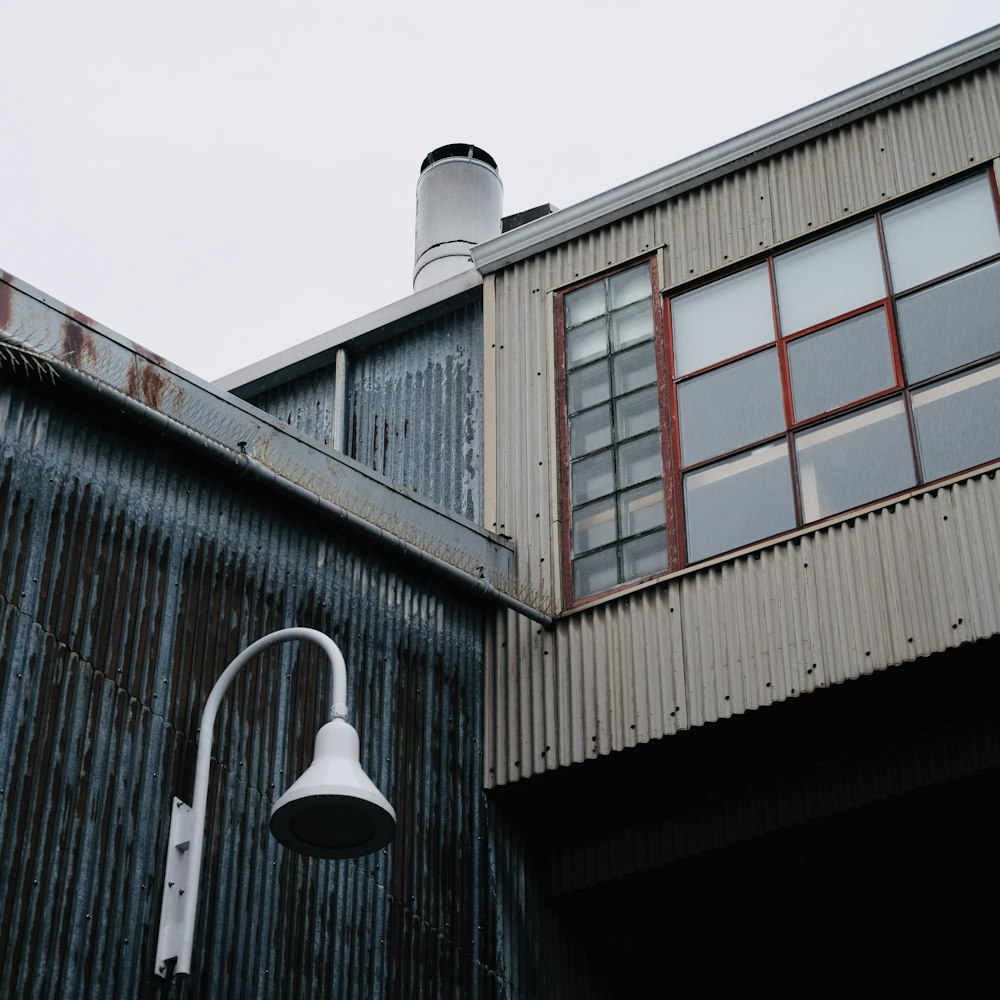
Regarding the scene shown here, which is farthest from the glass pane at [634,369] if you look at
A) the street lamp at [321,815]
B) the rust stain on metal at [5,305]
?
the rust stain on metal at [5,305]

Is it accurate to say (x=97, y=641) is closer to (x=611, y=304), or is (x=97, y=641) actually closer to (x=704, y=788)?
(x=704, y=788)

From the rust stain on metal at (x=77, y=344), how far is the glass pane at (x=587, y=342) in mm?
5066

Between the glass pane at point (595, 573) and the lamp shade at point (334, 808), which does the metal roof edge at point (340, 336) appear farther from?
the lamp shade at point (334, 808)

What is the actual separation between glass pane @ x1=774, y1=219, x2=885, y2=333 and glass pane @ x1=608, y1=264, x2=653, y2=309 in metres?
1.25

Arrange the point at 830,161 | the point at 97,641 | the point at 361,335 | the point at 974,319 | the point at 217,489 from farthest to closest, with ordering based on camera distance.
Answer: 1. the point at 361,335
2. the point at 830,161
3. the point at 974,319
4. the point at 217,489
5. the point at 97,641

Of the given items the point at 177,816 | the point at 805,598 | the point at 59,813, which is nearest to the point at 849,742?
the point at 805,598

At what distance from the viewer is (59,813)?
31.8 ft

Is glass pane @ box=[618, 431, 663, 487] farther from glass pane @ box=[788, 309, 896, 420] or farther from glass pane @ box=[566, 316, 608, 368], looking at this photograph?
glass pane @ box=[788, 309, 896, 420]

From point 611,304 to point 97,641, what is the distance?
612 centimetres

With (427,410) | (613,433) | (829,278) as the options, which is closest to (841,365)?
(829,278)

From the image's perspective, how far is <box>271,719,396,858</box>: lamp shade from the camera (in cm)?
856

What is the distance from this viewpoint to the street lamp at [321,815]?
8.58m

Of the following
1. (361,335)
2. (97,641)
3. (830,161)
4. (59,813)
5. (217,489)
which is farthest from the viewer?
(361,335)

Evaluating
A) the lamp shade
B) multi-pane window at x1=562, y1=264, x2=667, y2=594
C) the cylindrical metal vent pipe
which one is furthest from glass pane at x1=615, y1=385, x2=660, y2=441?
the cylindrical metal vent pipe
